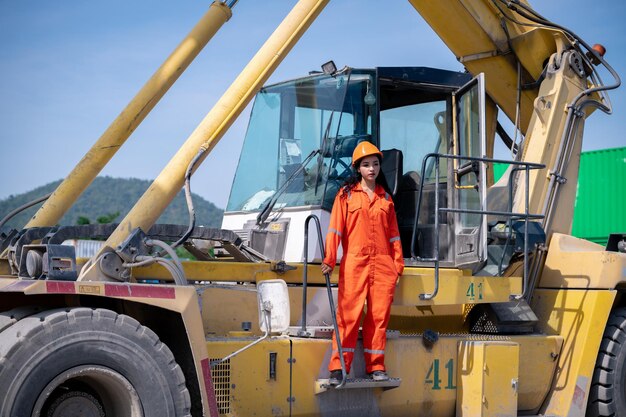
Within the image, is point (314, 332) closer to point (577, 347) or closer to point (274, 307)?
point (274, 307)

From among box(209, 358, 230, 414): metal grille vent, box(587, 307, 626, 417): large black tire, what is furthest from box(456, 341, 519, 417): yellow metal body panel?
box(209, 358, 230, 414): metal grille vent

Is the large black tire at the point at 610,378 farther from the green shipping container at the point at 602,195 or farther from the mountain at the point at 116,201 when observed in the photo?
the mountain at the point at 116,201

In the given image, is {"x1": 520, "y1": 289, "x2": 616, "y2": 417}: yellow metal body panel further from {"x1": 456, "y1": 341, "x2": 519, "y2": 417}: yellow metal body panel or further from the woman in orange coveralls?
the woman in orange coveralls

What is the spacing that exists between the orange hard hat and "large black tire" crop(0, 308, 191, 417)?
2066mm

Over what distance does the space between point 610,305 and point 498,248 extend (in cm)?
104

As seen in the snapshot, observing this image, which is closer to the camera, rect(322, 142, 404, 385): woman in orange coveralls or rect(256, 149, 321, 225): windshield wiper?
rect(322, 142, 404, 385): woman in orange coveralls

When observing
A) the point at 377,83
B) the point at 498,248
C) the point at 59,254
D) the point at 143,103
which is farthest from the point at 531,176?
the point at 59,254

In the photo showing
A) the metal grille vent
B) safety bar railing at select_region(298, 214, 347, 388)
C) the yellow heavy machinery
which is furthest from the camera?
safety bar railing at select_region(298, 214, 347, 388)

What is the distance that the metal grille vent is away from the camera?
17.0 feet

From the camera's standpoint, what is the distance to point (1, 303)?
5.03 meters

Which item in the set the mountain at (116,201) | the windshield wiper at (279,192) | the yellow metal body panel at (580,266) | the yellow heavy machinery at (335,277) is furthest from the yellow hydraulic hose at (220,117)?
the mountain at (116,201)

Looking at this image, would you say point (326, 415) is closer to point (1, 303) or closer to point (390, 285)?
point (390, 285)

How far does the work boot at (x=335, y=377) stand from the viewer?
550 centimetres

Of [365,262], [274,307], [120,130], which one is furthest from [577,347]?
[120,130]
